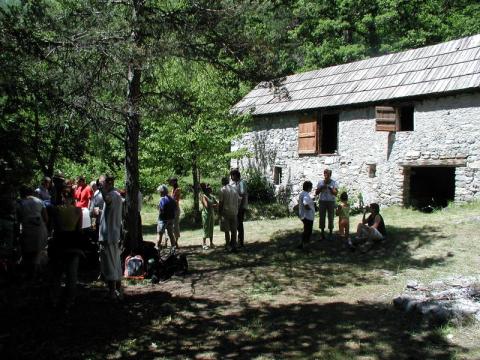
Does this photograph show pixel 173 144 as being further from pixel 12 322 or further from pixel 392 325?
pixel 392 325

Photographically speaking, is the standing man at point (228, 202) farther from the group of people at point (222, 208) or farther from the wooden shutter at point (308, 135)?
the wooden shutter at point (308, 135)

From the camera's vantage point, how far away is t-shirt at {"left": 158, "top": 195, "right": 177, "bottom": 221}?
944cm

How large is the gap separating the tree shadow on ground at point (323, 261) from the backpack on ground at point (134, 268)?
87 cm

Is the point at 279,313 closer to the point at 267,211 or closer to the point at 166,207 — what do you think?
the point at 166,207

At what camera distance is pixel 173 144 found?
49.3 feet

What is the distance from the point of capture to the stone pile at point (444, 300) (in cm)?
512

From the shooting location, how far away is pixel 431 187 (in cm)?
1551

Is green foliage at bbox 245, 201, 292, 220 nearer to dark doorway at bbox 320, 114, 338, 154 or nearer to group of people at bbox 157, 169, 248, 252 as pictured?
dark doorway at bbox 320, 114, 338, 154

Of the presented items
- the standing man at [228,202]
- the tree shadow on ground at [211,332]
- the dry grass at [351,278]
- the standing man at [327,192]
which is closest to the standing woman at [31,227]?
the tree shadow on ground at [211,332]

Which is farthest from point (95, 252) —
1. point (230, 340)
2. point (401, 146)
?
point (401, 146)

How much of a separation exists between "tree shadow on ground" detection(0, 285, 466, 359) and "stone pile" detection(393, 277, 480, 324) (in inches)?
6.7

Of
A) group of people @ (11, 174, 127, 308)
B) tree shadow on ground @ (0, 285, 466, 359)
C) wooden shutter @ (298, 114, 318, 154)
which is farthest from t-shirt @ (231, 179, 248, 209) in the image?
wooden shutter @ (298, 114, 318, 154)

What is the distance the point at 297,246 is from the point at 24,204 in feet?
17.5

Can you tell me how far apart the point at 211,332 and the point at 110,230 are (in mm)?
1914
